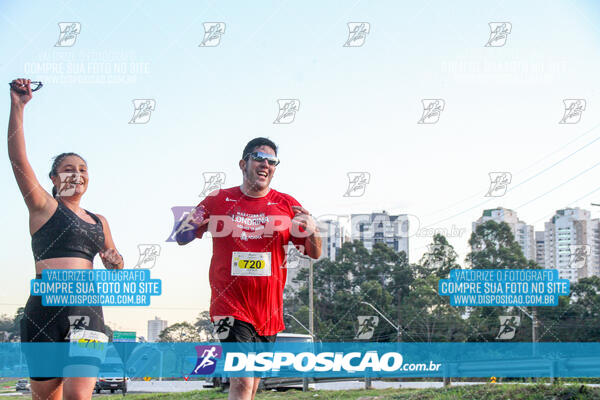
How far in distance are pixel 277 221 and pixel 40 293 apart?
5.93ft

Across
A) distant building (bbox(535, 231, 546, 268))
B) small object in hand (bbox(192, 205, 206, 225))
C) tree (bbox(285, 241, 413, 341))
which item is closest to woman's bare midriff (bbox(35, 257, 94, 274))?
small object in hand (bbox(192, 205, 206, 225))

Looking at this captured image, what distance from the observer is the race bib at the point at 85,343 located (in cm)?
437

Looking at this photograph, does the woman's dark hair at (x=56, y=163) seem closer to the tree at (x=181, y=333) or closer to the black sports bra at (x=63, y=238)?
the black sports bra at (x=63, y=238)

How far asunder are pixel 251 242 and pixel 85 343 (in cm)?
140

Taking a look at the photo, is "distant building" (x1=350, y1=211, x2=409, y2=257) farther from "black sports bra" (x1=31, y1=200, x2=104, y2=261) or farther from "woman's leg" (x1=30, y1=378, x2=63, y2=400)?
"woman's leg" (x1=30, y1=378, x2=63, y2=400)

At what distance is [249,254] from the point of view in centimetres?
495

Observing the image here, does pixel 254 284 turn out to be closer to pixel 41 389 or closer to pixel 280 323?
pixel 280 323

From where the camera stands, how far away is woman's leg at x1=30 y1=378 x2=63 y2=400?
173 inches

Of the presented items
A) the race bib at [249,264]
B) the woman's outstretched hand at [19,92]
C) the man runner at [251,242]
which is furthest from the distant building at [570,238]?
the woman's outstretched hand at [19,92]

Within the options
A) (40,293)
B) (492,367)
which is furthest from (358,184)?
(40,293)

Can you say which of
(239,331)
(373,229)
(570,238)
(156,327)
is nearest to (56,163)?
(239,331)

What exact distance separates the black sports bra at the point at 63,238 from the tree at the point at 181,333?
20836 mm

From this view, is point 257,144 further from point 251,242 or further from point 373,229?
point 373,229

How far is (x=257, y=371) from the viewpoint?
4.87 m
